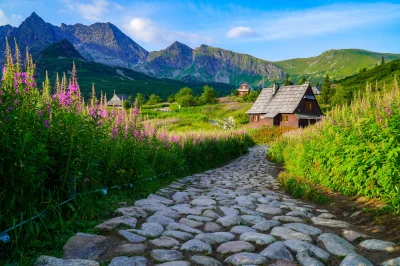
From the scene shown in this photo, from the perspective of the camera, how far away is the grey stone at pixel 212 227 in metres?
4.67

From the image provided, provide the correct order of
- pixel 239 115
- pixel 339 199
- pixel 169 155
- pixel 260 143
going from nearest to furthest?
pixel 339 199 < pixel 169 155 < pixel 260 143 < pixel 239 115

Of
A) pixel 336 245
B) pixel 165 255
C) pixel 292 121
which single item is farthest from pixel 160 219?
pixel 292 121

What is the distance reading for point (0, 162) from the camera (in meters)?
3.30

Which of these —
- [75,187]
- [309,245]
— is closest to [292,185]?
[309,245]

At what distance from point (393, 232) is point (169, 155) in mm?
6237

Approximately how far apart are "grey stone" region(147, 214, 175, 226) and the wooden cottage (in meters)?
39.3

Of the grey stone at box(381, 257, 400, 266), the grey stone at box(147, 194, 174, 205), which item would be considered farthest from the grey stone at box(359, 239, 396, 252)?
the grey stone at box(147, 194, 174, 205)

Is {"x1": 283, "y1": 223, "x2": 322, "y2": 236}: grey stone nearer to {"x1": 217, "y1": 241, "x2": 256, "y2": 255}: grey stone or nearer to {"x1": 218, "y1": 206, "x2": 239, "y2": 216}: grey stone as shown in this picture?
{"x1": 218, "y1": 206, "x2": 239, "y2": 216}: grey stone

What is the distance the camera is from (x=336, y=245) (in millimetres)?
3986

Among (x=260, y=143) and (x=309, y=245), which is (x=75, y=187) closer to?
(x=309, y=245)

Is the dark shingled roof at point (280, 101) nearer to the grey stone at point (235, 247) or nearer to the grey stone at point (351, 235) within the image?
the grey stone at point (351, 235)

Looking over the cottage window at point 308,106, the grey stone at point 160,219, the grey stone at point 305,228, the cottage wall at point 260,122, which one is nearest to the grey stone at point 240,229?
the grey stone at point 305,228

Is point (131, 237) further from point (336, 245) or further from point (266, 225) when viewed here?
point (336, 245)

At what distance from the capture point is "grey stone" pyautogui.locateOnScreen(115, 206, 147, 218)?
4.92 m
